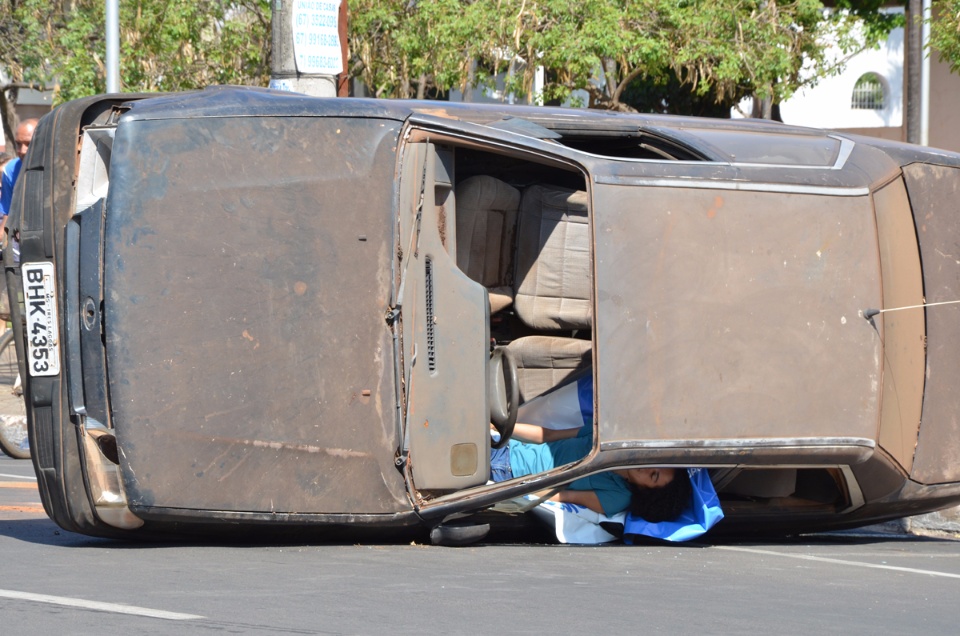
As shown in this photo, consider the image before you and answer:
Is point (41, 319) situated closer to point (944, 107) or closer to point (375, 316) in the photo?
point (375, 316)

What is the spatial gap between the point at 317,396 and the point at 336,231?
624 millimetres

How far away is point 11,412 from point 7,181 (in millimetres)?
1596

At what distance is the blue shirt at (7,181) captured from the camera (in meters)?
8.24

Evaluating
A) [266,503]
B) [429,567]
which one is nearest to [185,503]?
[266,503]

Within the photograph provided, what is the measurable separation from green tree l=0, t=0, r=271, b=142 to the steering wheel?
11404 millimetres

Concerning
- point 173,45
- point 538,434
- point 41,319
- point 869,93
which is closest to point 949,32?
point 869,93

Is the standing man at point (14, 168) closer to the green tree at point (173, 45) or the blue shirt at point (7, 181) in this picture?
the blue shirt at point (7, 181)

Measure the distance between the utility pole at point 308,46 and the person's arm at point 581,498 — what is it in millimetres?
3550

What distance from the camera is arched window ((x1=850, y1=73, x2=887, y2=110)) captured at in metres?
25.5

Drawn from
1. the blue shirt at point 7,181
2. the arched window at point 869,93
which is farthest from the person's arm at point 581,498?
the arched window at point 869,93

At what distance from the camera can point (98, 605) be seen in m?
3.94

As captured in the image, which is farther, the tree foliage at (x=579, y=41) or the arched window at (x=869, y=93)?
the arched window at (x=869, y=93)

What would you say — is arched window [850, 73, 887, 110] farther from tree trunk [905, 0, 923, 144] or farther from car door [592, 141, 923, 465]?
car door [592, 141, 923, 465]

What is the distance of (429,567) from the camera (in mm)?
4691
